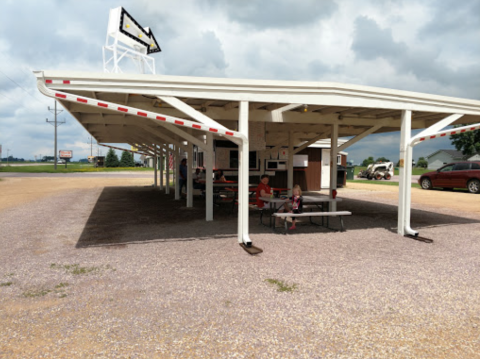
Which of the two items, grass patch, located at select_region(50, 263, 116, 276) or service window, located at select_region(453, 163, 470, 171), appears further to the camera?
service window, located at select_region(453, 163, 470, 171)

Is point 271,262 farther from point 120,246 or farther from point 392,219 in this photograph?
point 392,219

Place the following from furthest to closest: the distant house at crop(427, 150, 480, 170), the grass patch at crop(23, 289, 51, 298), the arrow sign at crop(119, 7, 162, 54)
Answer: the distant house at crop(427, 150, 480, 170) < the arrow sign at crop(119, 7, 162, 54) < the grass patch at crop(23, 289, 51, 298)

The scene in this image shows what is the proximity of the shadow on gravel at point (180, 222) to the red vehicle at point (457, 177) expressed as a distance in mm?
8412

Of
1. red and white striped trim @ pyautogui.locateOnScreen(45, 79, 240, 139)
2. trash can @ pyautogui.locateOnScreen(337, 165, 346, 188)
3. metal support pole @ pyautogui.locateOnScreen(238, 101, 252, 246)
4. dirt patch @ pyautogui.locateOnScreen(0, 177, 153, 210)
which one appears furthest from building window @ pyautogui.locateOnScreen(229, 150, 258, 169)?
red and white striped trim @ pyautogui.locateOnScreen(45, 79, 240, 139)

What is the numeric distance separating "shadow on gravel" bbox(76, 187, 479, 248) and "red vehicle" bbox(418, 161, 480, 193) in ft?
27.6

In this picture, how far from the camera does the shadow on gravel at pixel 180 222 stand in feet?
21.9

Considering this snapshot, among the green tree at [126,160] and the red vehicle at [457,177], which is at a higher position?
the green tree at [126,160]

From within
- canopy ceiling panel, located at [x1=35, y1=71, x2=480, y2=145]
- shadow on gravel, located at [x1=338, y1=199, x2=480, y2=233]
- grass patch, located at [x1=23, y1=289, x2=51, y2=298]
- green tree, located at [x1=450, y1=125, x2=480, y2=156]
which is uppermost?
green tree, located at [x1=450, y1=125, x2=480, y2=156]

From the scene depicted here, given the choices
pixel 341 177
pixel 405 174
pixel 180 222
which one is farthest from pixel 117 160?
pixel 405 174

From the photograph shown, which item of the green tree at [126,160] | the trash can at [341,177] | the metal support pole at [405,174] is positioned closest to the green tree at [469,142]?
the trash can at [341,177]

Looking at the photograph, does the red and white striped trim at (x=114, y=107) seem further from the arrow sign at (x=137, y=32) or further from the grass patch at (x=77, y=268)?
the arrow sign at (x=137, y=32)

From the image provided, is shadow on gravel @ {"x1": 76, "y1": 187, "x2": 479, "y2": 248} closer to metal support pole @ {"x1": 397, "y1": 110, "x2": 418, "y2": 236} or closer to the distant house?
metal support pole @ {"x1": 397, "y1": 110, "x2": 418, "y2": 236}

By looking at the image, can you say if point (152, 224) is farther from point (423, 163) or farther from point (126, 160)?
point (423, 163)

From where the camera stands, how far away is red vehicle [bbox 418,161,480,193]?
16719mm
